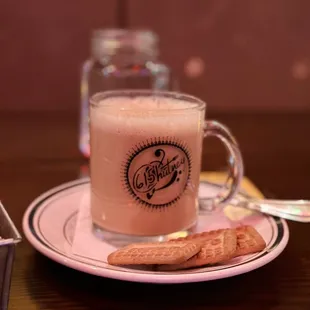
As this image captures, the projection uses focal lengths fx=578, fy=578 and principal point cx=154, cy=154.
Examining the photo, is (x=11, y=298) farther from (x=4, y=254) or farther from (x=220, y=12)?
(x=220, y=12)

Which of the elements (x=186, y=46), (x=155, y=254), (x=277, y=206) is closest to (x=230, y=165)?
(x=277, y=206)

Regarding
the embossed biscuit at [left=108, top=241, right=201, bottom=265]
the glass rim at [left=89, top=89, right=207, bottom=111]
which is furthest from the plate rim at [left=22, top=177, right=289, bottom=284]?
the glass rim at [left=89, top=89, right=207, bottom=111]

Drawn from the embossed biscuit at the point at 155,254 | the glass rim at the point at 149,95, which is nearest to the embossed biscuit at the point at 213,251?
the embossed biscuit at the point at 155,254

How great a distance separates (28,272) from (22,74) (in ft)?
2.68

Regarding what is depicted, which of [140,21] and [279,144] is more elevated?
[140,21]

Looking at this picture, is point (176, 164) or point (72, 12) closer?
point (176, 164)

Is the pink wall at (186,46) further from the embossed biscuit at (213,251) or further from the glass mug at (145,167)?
the embossed biscuit at (213,251)

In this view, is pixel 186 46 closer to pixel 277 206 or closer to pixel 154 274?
pixel 277 206

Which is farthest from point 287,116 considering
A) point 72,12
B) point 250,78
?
point 72,12

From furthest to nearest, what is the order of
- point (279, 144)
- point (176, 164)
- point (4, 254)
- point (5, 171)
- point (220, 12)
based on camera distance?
point (220, 12) < point (279, 144) < point (5, 171) < point (176, 164) < point (4, 254)

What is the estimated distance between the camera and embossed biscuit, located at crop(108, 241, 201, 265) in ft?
1.48

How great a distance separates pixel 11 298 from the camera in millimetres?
438

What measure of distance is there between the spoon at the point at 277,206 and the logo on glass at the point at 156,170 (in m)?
0.08

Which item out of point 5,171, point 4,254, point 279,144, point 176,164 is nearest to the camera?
point 4,254
